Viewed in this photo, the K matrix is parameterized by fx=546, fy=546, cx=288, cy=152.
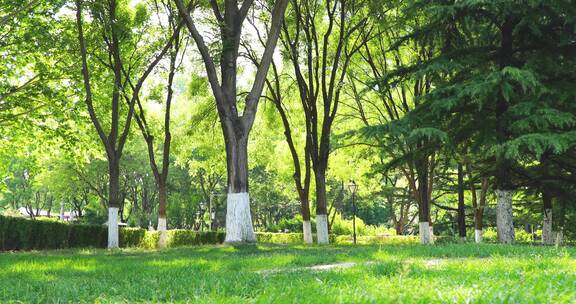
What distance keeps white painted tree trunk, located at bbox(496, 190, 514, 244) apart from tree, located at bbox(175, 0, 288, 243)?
6.91 m

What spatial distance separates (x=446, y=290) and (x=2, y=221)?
1935cm

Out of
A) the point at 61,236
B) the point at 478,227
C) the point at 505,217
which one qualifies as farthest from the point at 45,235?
the point at 478,227

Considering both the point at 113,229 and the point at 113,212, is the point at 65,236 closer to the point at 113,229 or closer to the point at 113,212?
the point at 113,229

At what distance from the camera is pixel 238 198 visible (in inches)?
607

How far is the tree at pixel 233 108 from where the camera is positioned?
608 inches

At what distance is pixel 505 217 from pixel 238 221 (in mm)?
7418

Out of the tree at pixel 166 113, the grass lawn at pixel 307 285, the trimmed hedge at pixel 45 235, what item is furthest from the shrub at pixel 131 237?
the grass lawn at pixel 307 285

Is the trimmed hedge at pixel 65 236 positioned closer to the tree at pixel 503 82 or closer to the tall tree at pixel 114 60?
the tall tree at pixel 114 60

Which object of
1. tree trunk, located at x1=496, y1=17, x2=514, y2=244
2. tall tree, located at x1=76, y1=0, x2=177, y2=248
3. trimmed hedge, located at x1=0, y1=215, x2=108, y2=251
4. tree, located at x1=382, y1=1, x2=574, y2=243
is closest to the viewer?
tree, located at x1=382, y1=1, x2=574, y2=243

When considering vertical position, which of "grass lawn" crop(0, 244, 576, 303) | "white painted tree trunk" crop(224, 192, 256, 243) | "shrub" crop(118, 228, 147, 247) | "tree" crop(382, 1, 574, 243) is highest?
"tree" crop(382, 1, 574, 243)

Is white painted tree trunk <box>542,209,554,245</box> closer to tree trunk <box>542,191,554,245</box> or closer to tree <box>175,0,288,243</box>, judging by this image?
tree trunk <box>542,191,554,245</box>

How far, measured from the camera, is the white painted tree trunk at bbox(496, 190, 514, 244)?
49.1 feet

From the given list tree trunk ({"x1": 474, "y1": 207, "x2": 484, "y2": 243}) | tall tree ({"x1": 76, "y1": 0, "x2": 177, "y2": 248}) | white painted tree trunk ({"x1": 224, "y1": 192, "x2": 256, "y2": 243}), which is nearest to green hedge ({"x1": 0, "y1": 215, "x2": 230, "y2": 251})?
tall tree ({"x1": 76, "y1": 0, "x2": 177, "y2": 248})

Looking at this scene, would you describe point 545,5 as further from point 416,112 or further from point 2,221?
point 2,221
